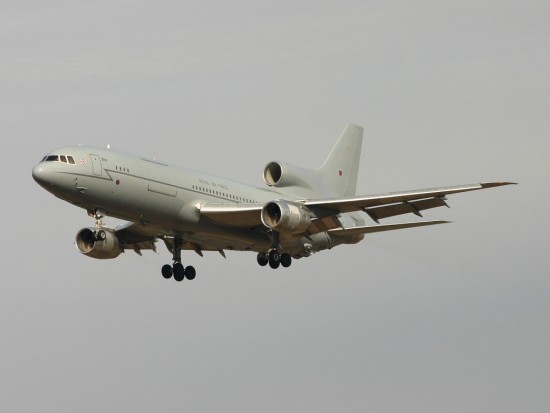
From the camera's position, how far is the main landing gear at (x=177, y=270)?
239ft

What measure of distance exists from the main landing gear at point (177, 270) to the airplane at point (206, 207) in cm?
5

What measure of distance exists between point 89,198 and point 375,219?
535 inches

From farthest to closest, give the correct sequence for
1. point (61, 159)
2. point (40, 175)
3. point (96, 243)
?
point (96, 243) < point (61, 159) < point (40, 175)

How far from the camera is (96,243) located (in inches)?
2798

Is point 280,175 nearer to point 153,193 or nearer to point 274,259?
point 274,259

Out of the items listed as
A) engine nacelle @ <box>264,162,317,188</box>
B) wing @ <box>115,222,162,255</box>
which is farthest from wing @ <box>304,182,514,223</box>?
wing @ <box>115,222,162,255</box>

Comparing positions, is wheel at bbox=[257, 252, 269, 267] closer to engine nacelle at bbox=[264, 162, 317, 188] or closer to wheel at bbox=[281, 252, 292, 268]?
wheel at bbox=[281, 252, 292, 268]

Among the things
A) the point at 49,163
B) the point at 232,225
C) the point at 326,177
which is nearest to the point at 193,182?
the point at 232,225

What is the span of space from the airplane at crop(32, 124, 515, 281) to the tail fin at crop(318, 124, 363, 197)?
1.35 metres

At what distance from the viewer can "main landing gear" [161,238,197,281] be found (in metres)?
72.9

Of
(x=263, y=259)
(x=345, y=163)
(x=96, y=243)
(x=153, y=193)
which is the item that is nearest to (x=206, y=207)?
(x=153, y=193)

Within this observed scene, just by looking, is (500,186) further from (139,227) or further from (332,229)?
(139,227)

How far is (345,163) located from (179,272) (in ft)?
39.5

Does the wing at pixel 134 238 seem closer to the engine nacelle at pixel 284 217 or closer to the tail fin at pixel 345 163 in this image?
the engine nacelle at pixel 284 217
